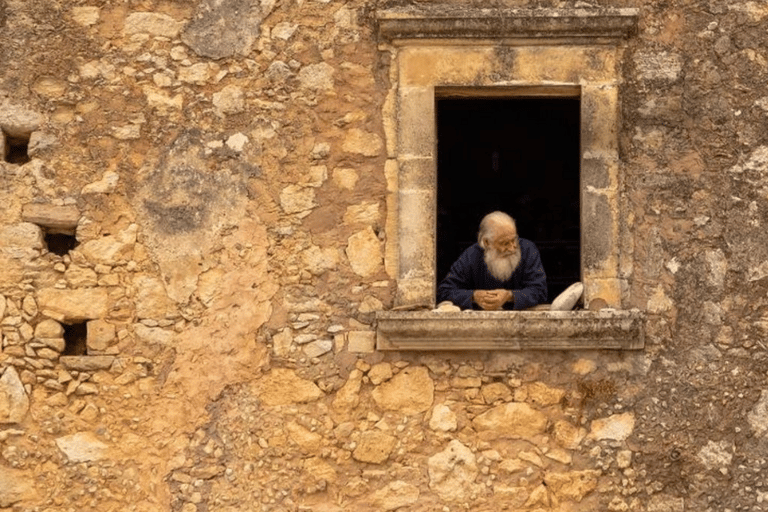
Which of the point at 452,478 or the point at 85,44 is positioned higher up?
the point at 85,44

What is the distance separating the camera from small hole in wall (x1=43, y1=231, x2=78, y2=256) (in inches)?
348

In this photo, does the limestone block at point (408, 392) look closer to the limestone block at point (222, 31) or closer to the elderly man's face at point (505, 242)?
the elderly man's face at point (505, 242)

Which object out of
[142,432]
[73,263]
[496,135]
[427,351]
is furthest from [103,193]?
[496,135]

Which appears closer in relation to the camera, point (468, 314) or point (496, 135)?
point (468, 314)

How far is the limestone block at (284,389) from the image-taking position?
859cm

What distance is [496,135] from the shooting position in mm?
11672

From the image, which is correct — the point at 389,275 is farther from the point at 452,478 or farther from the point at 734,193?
the point at 734,193

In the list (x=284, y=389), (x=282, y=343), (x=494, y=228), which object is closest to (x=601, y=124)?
(x=494, y=228)

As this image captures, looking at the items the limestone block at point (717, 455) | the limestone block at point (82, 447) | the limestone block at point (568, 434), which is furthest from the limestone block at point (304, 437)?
the limestone block at point (717, 455)

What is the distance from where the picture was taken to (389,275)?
28.5ft

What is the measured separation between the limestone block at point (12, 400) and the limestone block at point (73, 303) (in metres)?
0.34

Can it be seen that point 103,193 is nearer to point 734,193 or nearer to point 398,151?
point 398,151

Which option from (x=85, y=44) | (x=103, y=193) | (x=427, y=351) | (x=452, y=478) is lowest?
(x=452, y=478)

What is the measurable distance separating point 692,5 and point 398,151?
1.50 m
